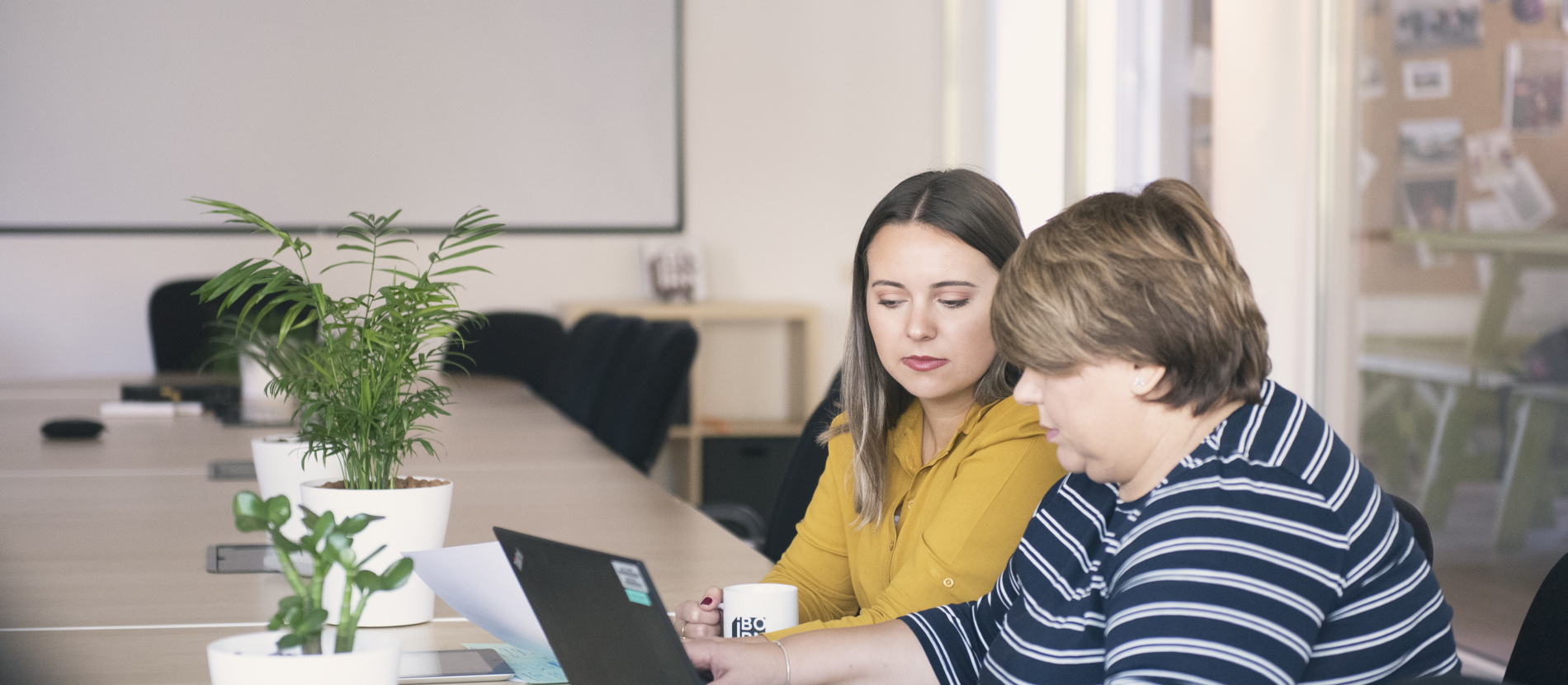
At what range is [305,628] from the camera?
31.6 inches

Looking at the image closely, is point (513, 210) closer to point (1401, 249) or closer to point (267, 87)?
point (267, 87)

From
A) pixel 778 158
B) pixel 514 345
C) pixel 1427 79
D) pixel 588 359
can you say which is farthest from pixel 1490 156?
pixel 514 345

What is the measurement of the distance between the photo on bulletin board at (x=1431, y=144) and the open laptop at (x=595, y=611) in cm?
259

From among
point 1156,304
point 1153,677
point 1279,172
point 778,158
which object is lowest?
point 1153,677

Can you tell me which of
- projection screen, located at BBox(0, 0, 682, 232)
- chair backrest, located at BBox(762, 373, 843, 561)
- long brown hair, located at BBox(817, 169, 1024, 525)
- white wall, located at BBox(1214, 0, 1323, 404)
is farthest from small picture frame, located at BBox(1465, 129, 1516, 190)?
projection screen, located at BBox(0, 0, 682, 232)

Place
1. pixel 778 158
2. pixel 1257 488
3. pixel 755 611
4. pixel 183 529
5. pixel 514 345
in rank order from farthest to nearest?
pixel 778 158 < pixel 514 345 < pixel 183 529 < pixel 755 611 < pixel 1257 488

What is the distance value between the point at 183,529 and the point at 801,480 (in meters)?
0.86

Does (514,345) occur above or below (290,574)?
below

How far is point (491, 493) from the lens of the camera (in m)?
2.13

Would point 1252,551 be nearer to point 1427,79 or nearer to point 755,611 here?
point 755,611

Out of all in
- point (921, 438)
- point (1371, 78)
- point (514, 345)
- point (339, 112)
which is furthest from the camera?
point (339, 112)

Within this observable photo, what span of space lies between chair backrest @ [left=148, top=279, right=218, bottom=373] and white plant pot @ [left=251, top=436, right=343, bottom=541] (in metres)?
3.38

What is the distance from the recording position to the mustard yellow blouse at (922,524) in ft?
4.38

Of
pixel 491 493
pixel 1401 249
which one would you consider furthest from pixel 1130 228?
pixel 1401 249
